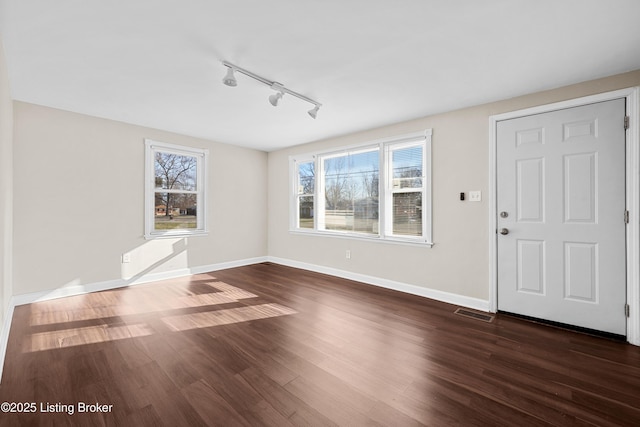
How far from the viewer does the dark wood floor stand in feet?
5.17

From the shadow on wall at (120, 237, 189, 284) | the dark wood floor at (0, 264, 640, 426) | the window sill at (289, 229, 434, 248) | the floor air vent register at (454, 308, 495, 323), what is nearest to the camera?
the dark wood floor at (0, 264, 640, 426)

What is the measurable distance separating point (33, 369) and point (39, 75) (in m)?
2.59

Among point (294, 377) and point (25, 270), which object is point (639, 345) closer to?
point (294, 377)

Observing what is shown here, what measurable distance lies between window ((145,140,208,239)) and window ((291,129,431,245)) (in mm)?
1770

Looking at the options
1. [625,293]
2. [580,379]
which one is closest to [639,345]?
[625,293]

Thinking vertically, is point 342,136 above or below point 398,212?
above

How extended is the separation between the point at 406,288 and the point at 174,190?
13.3 feet

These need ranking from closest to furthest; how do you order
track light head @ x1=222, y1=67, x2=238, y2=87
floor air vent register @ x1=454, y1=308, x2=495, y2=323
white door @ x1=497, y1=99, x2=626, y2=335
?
track light head @ x1=222, y1=67, x2=238, y2=87 → white door @ x1=497, y1=99, x2=626, y2=335 → floor air vent register @ x1=454, y1=308, x2=495, y2=323

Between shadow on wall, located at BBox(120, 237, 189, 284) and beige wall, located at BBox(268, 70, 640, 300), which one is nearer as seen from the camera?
beige wall, located at BBox(268, 70, 640, 300)

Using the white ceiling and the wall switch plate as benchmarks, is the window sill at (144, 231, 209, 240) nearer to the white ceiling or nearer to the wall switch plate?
the white ceiling

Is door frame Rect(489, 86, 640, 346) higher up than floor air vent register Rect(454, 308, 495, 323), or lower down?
higher up

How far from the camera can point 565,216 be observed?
273cm

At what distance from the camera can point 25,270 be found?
3242 millimetres

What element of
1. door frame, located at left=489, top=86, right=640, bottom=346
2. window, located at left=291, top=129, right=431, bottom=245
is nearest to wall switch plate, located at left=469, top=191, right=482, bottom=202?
window, located at left=291, top=129, right=431, bottom=245
